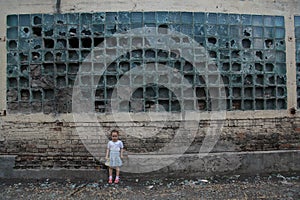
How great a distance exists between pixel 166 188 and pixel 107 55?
2.62 metres

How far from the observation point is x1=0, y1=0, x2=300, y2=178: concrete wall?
5551 mm

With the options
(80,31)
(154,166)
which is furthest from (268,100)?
(80,31)

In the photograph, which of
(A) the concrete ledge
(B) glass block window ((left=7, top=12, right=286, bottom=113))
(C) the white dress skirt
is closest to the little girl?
(C) the white dress skirt

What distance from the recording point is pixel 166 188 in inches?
198

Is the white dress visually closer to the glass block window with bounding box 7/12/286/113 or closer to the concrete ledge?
the concrete ledge

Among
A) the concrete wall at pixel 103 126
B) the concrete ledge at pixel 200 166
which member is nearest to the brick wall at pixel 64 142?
the concrete wall at pixel 103 126

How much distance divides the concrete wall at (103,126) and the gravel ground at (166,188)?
1.47 ft

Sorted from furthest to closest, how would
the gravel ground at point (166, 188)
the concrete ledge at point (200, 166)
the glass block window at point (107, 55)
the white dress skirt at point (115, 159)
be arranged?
the glass block window at point (107, 55) < the concrete ledge at point (200, 166) < the white dress skirt at point (115, 159) < the gravel ground at point (166, 188)

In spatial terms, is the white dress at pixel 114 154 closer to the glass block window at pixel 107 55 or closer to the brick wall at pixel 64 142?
the brick wall at pixel 64 142

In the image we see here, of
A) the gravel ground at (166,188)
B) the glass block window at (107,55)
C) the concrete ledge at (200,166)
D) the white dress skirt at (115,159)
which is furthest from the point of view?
the glass block window at (107,55)

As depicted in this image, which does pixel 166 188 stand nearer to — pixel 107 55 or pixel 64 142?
pixel 64 142

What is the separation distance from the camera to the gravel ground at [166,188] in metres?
4.68

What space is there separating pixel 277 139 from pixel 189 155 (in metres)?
1.80

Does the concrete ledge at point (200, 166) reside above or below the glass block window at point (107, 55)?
below
